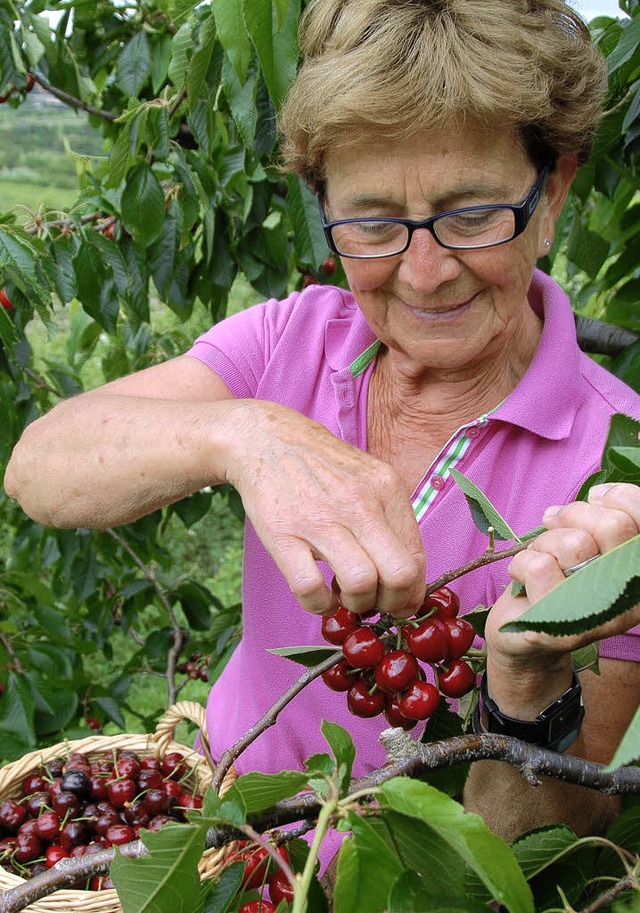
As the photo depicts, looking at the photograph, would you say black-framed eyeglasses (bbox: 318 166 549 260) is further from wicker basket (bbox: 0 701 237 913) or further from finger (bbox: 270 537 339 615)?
wicker basket (bbox: 0 701 237 913)

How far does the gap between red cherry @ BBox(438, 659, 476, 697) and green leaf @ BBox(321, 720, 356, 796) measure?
0.37m

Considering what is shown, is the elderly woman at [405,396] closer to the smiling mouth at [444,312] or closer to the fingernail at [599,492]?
the smiling mouth at [444,312]

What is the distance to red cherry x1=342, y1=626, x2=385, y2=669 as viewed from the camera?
1.23 metres

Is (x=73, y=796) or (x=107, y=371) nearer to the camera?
(x=73, y=796)

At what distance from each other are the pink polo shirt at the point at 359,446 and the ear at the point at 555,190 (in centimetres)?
20

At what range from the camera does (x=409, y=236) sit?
5.51 feet

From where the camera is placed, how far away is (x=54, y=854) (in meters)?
1.94

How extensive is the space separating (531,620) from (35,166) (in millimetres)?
9657

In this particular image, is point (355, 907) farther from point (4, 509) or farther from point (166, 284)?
point (4, 509)

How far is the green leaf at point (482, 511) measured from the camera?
50.3 inches

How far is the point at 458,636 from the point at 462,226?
2.45 ft

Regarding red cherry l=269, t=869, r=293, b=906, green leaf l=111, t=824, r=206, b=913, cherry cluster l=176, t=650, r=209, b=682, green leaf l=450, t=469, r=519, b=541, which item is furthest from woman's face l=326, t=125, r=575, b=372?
cherry cluster l=176, t=650, r=209, b=682

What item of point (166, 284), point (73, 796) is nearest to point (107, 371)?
point (166, 284)

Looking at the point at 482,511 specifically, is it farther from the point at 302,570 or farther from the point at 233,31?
the point at 233,31
